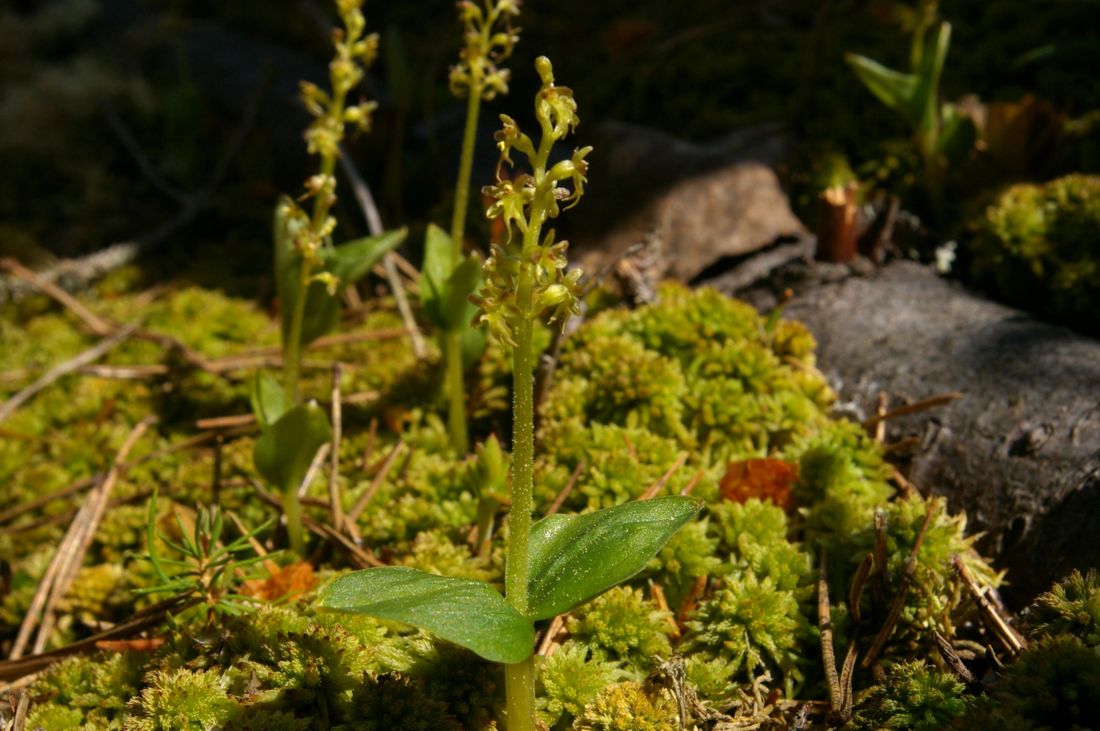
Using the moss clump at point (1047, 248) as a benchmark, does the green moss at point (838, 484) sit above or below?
below

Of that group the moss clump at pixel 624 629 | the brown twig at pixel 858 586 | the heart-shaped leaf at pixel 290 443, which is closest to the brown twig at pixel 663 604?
the moss clump at pixel 624 629

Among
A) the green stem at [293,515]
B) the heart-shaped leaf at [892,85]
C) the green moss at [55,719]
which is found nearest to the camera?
the green moss at [55,719]

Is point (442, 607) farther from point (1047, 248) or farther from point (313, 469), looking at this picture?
point (1047, 248)

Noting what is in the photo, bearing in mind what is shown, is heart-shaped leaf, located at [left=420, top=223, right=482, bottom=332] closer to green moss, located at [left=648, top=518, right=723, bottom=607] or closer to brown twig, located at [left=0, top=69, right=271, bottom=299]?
green moss, located at [left=648, top=518, right=723, bottom=607]

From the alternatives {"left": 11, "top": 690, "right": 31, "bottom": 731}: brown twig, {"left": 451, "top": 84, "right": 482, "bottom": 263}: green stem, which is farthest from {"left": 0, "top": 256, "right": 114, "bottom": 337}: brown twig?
{"left": 11, "top": 690, "right": 31, "bottom": 731}: brown twig

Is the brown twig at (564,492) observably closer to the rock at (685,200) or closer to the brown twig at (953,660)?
the brown twig at (953,660)
